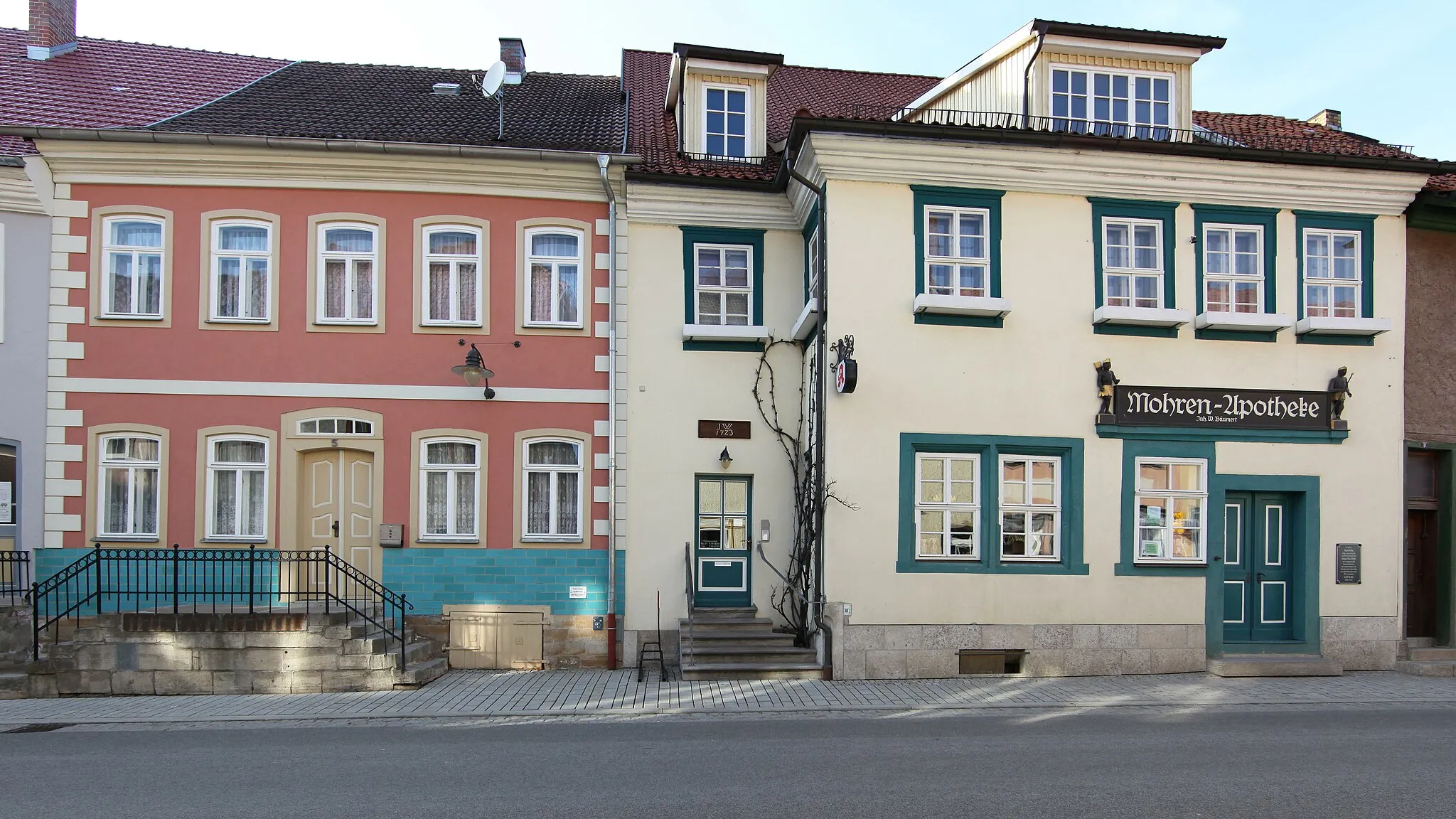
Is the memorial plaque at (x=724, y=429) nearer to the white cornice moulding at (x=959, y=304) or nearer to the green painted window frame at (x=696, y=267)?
the green painted window frame at (x=696, y=267)

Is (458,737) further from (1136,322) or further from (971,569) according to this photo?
(1136,322)

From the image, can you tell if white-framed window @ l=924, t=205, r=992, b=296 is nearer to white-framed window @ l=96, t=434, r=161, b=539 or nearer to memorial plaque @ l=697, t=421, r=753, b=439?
memorial plaque @ l=697, t=421, r=753, b=439

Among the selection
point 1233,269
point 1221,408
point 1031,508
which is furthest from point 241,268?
point 1233,269

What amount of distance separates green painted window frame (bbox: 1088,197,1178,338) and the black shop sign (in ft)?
2.59

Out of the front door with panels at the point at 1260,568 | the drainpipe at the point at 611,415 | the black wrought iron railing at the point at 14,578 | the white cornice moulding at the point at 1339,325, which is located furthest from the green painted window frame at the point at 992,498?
the black wrought iron railing at the point at 14,578

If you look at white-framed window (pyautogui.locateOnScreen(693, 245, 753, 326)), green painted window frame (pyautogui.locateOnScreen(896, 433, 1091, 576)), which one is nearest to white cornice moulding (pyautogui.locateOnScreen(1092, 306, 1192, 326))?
green painted window frame (pyautogui.locateOnScreen(896, 433, 1091, 576))

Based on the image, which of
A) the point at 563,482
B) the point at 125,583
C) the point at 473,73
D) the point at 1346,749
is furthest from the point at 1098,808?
the point at 473,73

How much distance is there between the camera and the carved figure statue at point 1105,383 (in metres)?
12.3

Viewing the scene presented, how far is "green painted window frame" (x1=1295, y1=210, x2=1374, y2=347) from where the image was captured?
506 inches

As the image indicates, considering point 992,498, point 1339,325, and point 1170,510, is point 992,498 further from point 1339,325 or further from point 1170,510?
point 1339,325

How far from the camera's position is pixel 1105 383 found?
1234 cm

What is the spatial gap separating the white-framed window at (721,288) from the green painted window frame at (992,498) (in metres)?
3.25

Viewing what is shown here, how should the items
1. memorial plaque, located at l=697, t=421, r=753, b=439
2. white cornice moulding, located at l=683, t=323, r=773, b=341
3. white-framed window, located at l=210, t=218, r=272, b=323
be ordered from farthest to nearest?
memorial plaque, located at l=697, t=421, r=753, b=439, white cornice moulding, located at l=683, t=323, r=773, b=341, white-framed window, located at l=210, t=218, r=272, b=323

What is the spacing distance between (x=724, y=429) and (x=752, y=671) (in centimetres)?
354
